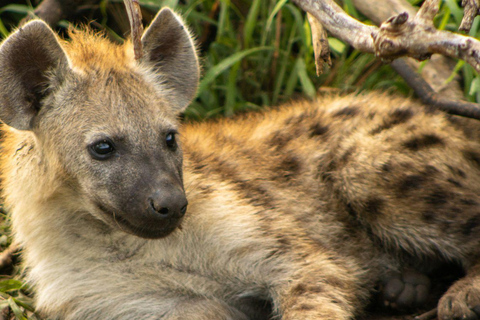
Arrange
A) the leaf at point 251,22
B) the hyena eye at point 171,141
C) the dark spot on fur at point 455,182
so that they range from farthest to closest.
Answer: the leaf at point 251,22
the dark spot on fur at point 455,182
the hyena eye at point 171,141

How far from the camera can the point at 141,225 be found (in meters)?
2.02

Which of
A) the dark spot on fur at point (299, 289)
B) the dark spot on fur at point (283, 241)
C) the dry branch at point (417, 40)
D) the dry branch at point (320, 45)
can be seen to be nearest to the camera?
the dry branch at point (417, 40)

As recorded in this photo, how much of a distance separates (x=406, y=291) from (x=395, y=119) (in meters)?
0.73

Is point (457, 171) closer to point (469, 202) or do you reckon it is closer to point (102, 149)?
point (469, 202)

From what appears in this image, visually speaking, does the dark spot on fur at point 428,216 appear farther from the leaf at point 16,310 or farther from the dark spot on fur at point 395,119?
the leaf at point 16,310

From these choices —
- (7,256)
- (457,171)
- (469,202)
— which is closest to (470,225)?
(469,202)

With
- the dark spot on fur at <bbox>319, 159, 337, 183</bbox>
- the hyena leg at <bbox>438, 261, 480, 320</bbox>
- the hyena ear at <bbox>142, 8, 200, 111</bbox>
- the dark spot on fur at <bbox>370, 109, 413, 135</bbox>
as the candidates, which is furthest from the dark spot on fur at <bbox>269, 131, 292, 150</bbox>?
the hyena leg at <bbox>438, 261, 480, 320</bbox>

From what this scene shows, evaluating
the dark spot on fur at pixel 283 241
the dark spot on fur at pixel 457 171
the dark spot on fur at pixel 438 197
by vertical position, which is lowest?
the dark spot on fur at pixel 283 241

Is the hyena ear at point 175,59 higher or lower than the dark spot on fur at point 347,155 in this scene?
higher

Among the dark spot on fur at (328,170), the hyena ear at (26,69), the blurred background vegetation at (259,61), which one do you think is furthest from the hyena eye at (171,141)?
the blurred background vegetation at (259,61)

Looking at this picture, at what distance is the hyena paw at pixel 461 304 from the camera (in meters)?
2.23

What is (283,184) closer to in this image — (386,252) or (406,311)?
(386,252)

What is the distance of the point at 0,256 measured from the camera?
285cm

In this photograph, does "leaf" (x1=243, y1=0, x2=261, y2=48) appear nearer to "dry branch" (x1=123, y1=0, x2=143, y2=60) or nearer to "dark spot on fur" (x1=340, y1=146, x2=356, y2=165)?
"dark spot on fur" (x1=340, y1=146, x2=356, y2=165)
